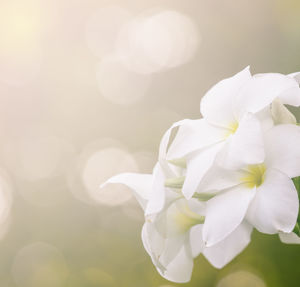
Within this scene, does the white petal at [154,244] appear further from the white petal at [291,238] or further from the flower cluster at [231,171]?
the white petal at [291,238]

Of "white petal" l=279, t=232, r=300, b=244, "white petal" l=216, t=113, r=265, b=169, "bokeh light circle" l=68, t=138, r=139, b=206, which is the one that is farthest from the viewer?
"bokeh light circle" l=68, t=138, r=139, b=206

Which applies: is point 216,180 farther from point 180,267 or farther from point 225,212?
point 180,267

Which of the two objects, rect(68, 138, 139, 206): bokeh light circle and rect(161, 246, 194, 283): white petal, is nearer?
rect(161, 246, 194, 283): white petal

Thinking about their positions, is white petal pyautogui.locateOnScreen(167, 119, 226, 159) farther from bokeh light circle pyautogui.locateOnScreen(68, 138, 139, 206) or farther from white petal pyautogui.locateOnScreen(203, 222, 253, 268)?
bokeh light circle pyautogui.locateOnScreen(68, 138, 139, 206)

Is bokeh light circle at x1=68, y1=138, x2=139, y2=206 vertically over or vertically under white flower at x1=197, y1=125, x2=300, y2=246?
under

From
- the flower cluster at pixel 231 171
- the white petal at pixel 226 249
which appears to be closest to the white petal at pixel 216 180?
the flower cluster at pixel 231 171

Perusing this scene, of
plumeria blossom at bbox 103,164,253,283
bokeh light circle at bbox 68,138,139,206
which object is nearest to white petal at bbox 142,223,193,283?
plumeria blossom at bbox 103,164,253,283

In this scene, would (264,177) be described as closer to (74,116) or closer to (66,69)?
(74,116)
